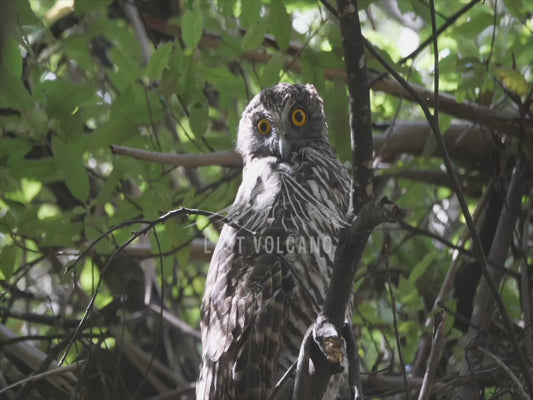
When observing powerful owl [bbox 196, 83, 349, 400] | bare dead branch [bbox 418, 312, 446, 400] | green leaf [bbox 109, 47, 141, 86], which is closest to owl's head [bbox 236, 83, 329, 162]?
powerful owl [bbox 196, 83, 349, 400]

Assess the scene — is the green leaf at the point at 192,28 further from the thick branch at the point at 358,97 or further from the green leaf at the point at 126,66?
the thick branch at the point at 358,97

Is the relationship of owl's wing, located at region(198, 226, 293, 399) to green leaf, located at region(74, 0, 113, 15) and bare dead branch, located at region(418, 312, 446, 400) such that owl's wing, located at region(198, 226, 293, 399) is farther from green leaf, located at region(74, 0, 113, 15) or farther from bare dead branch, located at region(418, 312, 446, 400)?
green leaf, located at region(74, 0, 113, 15)

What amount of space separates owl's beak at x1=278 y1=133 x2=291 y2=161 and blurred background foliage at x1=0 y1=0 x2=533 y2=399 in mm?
161

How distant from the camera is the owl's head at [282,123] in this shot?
241 centimetres

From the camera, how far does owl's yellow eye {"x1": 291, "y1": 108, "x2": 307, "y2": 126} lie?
2.45 meters

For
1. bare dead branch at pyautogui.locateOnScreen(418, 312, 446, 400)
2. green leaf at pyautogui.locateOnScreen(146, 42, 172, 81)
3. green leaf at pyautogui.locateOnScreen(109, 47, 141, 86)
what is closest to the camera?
bare dead branch at pyautogui.locateOnScreen(418, 312, 446, 400)

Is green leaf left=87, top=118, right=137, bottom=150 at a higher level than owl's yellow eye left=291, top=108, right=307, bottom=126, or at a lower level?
lower

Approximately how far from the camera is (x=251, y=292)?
2008 mm

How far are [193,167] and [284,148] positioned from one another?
29 cm

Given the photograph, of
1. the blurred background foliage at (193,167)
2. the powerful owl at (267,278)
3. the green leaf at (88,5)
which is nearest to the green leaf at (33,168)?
the blurred background foliage at (193,167)

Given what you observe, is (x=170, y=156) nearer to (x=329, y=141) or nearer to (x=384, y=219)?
(x=329, y=141)

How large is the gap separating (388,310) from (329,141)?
2.51 feet

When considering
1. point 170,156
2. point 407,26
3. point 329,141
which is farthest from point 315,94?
point 407,26

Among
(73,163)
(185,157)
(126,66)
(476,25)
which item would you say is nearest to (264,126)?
(185,157)
